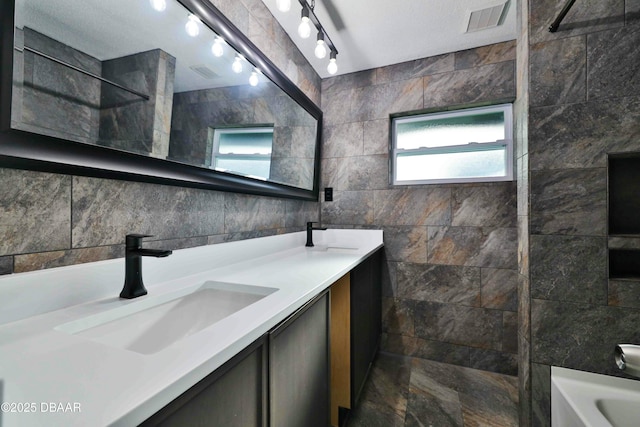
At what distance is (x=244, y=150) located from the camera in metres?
1.49

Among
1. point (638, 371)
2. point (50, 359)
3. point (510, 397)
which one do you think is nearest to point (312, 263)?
point (50, 359)

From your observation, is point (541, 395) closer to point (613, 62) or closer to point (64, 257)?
point (613, 62)

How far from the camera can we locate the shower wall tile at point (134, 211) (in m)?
0.84

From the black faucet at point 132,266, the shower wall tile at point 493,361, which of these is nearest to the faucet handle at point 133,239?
the black faucet at point 132,266

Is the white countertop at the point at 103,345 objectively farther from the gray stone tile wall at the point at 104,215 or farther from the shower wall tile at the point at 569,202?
the shower wall tile at the point at 569,202

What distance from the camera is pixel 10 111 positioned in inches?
25.9

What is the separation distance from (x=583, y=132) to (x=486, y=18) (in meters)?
1.15

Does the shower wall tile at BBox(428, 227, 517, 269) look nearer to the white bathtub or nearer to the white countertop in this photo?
the white bathtub

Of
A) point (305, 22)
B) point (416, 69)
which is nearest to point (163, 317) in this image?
point (305, 22)

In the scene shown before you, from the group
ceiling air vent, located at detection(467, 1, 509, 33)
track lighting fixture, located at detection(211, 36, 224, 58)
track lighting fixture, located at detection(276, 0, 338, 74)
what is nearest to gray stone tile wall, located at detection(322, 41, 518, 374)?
ceiling air vent, located at detection(467, 1, 509, 33)

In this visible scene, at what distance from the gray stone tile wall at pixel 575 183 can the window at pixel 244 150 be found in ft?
4.60

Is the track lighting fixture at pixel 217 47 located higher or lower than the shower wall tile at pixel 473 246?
higher

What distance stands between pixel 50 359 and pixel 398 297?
2209 mm

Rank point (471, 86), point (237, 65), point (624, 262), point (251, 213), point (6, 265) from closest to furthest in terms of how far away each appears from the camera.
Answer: point (6, 265) < point (624, 262) < point (237, 65) < point (251, 213) < point (471, 86)
